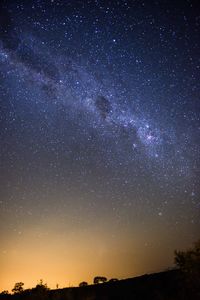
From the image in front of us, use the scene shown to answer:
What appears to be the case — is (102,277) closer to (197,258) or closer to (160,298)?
(160,298)

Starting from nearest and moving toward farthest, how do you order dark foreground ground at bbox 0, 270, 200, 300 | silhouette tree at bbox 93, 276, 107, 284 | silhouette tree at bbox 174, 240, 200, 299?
silhouette tree at bbox 174, 240, 200, 299, dark foreground ground at bbox 0, 270, 200, 300, silhouette tree at bbox 93, 276, 107, 284

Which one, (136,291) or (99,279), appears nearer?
(136,291)

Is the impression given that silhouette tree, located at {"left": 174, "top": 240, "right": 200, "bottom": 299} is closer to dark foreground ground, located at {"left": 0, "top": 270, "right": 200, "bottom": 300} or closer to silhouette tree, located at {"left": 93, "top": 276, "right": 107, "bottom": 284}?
dark foreground ground, located at {"left": 0, "top": 270, "right": 200, "bottom": 300}

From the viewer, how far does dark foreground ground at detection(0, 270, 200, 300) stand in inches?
1004

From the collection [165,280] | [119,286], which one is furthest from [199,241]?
[119,286]

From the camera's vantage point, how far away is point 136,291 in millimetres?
31219

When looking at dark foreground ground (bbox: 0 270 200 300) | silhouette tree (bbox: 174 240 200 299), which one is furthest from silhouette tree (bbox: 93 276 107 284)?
silhouette tree (bbox: 174 240 200 299)

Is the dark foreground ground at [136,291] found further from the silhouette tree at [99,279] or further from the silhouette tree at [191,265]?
the silhouette tree at [99,279]

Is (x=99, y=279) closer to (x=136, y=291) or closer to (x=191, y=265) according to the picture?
(x=136, y=291)

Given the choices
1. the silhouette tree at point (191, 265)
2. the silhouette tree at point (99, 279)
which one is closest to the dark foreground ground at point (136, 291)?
the silhouette tree at point (191, 265)

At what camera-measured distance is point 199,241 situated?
22.3 metres

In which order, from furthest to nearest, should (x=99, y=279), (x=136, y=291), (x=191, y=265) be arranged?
(x=99, y=279), (x=136, y=291), (x=191, y=265)

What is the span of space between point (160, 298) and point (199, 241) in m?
6.37

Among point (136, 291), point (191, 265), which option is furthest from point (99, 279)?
point (191, 265)
